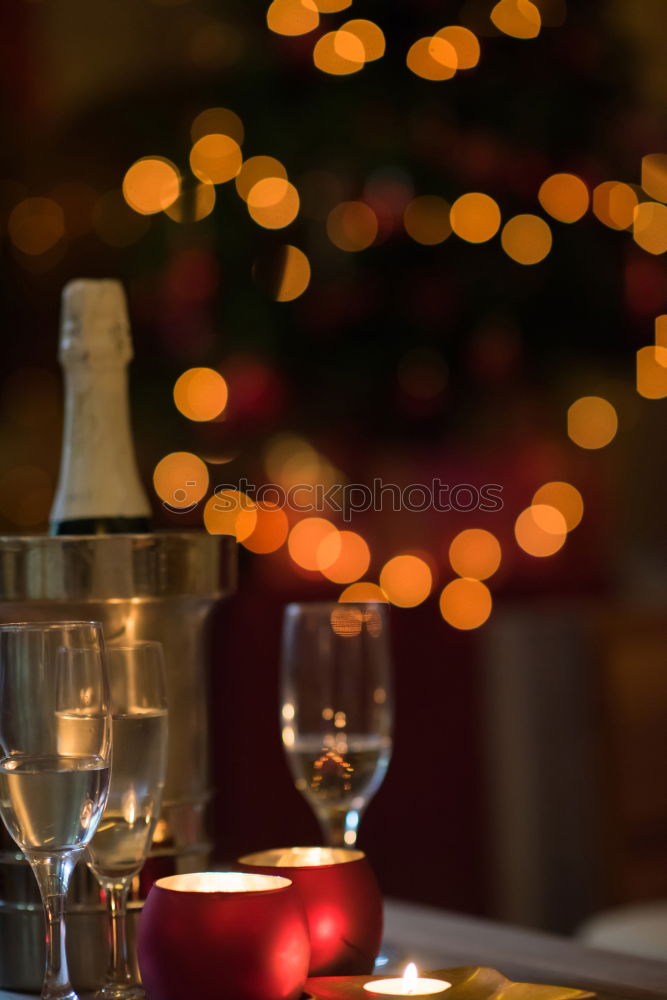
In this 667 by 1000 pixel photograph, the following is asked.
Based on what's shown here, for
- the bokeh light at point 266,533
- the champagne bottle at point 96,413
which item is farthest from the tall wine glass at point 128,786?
the bokeh light at point 266,533

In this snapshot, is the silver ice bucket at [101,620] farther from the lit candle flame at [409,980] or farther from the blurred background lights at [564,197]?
the blurred background lights at [564,197]

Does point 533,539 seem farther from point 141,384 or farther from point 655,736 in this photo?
point 141,384

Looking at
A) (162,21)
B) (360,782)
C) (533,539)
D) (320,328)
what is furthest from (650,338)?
(360,782)

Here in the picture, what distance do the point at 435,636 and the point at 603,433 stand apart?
94 centimetres

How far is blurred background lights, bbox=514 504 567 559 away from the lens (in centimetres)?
226

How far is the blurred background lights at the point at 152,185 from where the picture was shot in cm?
222

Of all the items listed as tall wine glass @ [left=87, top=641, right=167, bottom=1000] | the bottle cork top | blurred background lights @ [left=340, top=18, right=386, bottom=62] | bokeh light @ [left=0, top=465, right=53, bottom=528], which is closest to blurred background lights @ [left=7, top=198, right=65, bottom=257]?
bokeh light @ [left=0, top=465, right=53, bottom=528]

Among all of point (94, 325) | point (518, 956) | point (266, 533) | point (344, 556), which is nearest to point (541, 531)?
point (344, 556)

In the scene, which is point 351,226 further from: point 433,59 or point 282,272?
point 433,59

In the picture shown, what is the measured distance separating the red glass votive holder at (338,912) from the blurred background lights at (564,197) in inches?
68.2

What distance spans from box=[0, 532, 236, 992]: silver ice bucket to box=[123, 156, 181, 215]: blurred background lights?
5.16 feet

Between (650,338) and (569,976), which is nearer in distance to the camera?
(569,976)

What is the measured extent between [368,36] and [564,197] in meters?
0.41

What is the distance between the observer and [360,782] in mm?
806
